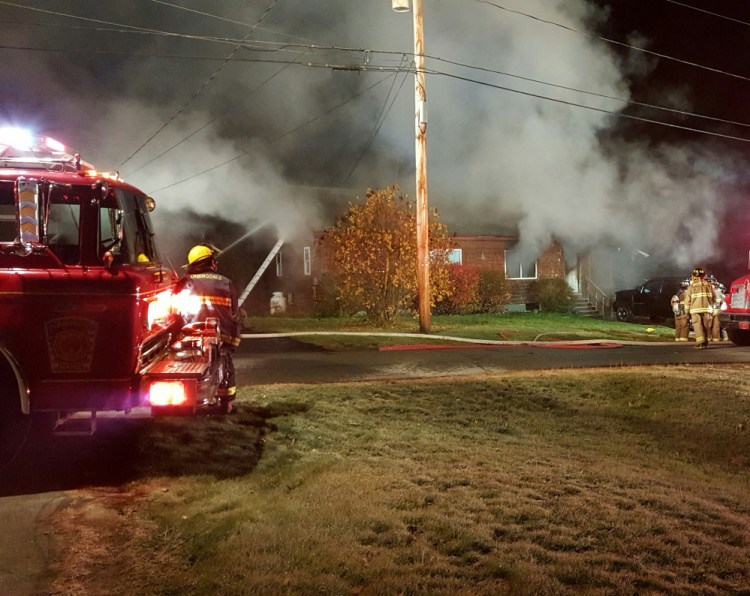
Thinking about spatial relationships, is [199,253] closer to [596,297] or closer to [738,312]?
[738,312]

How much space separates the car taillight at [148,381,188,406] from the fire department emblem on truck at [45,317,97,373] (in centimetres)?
44

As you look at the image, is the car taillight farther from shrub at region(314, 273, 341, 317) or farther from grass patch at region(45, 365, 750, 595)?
shrub at region(314, 273, 341, 317)

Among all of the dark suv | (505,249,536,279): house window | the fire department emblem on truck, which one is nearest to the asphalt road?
the fire department emblem on truck

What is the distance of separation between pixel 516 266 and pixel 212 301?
2097 cm

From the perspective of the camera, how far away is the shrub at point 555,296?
23.7 meters

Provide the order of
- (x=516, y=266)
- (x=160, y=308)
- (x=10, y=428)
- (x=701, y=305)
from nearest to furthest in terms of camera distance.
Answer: (x=10, y=428) < (x=160, y=308) < (x=701, y=305) < (x=516, y=266)

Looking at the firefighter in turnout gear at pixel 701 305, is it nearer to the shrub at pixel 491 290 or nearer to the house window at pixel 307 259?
the shrub at pixel 491 290

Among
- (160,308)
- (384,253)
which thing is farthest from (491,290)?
(160,308)

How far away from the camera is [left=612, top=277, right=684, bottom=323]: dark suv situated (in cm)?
1891

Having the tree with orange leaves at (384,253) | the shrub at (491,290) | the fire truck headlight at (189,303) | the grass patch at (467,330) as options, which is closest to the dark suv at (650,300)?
the grass patch at (467,330)

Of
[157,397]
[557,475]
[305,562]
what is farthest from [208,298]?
[557,475]

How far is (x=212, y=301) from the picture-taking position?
552cm

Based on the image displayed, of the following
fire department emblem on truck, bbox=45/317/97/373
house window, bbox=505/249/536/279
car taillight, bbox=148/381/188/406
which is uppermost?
house window, bbox=505/249/536/279

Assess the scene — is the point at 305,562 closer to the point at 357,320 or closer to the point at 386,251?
the point at 386,251
